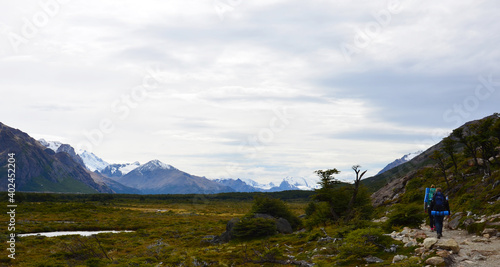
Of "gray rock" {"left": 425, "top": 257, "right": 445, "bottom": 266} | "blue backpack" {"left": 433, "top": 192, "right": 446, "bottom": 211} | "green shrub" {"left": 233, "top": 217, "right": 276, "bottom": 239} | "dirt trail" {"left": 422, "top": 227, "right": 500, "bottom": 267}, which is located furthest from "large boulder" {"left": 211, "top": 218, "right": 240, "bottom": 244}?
"gray rock" {"left": 425, "top": 257, "right": 445, "bottom": 266}

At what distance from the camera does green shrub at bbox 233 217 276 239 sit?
35.3m

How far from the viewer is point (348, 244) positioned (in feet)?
66.5

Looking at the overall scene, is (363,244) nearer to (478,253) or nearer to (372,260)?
(372,260)

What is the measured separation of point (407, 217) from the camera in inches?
1065

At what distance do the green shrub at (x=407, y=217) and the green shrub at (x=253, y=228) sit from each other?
12940 mm

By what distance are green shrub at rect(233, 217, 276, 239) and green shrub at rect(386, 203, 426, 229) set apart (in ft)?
42.5

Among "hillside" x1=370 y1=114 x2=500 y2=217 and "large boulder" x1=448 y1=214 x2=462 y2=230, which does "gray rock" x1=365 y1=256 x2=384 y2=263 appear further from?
"hillside" x1=370 y1=114 x2=500 y2=217

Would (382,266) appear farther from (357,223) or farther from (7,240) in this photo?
(7,240)

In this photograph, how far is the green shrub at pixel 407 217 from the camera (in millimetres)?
26734

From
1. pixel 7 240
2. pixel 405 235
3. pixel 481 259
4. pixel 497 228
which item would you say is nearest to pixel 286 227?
pixel 405 235

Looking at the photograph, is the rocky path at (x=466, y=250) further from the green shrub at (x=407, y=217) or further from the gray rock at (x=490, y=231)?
the green shrub at (x=407, y=217)

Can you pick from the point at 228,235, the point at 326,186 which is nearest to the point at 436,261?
the point at 326,186

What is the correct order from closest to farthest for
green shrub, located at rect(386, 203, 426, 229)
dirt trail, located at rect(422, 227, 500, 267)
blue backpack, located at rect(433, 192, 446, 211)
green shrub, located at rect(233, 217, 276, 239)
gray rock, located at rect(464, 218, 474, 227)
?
dirt trail, located at rect(422, 227, 500, 267) < blue backpack, located at rect(433, 192, 446, 211) < gray rock, located at rect(464, 218, 474, 227) < green shrub, located at rect(386, 203, 426, 229) < green shrub, located at rect(233, 217, 276, 239)

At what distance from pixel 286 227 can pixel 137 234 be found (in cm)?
2701
